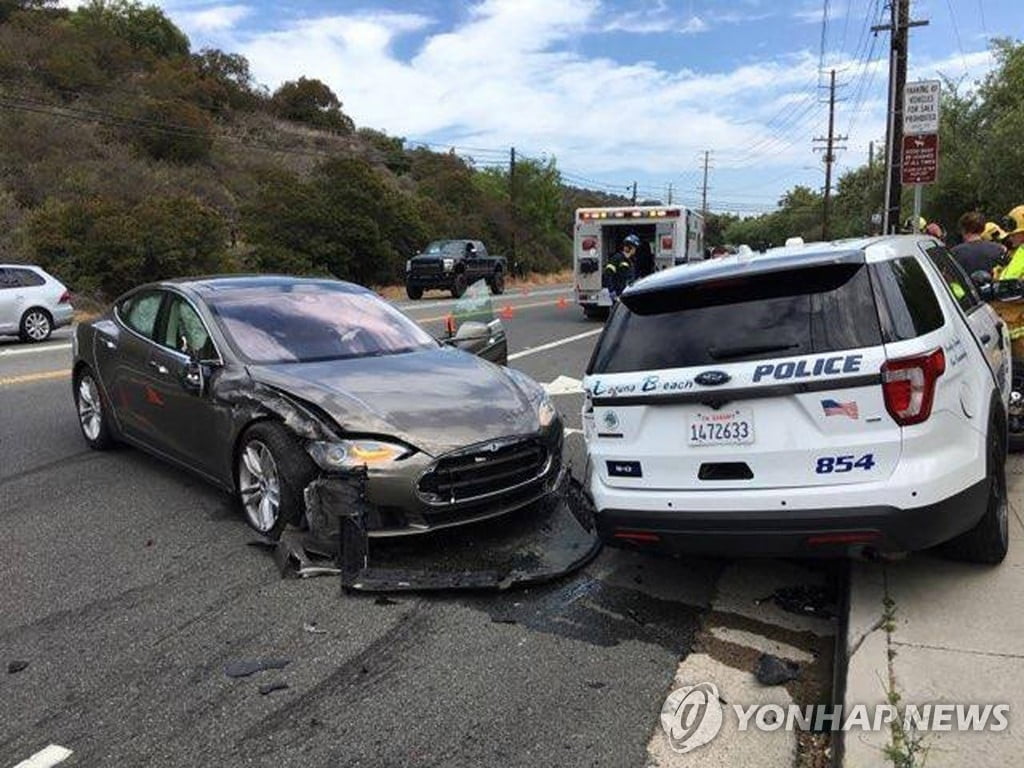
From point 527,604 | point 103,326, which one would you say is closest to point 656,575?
point 527,604

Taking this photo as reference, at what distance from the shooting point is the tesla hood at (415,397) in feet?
15.9

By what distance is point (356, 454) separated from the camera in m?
4.72

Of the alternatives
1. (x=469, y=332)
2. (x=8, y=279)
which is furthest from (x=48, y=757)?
(x=8, y=279)

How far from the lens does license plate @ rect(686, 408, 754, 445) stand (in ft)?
12.9

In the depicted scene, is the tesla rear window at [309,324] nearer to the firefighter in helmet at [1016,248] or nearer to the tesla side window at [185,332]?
the tesla side window at [185,332]

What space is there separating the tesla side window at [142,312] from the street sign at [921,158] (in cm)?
948

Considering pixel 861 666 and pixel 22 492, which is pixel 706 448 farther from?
pixel 22 492

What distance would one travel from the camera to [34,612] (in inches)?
171

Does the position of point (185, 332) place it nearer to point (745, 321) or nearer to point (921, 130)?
point (745, 321)

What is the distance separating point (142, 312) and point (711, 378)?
470 cm

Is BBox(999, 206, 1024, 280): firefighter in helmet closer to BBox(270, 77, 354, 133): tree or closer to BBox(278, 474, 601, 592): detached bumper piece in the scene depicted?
BBox(278, 474, 601, 592): detached bumper piece

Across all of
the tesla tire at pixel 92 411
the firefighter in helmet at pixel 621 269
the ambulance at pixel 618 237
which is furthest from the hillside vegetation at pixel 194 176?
the tesla tire at pixel 92 411

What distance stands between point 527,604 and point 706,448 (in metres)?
1.20

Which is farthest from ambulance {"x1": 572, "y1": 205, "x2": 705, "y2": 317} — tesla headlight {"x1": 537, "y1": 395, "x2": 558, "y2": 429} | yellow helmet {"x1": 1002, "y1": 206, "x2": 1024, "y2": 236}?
tesla headlight {"x1": 537, "y1": 395, "x2": 558, "y2": 429}
